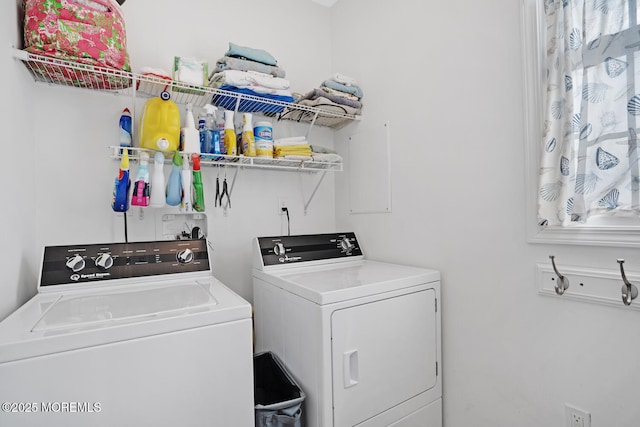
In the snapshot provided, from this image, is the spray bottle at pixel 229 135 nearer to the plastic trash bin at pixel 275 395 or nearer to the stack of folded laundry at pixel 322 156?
the stack of folded laundry at pixel 322 156

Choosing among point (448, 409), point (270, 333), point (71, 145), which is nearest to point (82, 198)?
point (71, 145)

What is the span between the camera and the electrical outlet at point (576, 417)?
4.12 feet

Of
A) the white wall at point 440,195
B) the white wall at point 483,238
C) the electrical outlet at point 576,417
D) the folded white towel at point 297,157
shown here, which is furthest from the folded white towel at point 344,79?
the electrical outlet at point 576,417

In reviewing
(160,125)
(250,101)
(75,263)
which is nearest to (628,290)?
(250,101)

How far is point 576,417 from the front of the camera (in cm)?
128

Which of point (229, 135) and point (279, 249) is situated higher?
point (229, 135)

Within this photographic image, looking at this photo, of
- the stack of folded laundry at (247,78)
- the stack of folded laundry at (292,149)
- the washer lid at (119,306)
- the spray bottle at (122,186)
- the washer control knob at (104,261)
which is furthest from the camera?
the stack of folded laundry at (292,149)

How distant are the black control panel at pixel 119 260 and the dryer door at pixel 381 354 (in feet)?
2.73

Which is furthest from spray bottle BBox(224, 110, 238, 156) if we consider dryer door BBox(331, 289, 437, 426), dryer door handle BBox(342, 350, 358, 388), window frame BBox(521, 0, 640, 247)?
window frame BBox(521, 0, 640, 247)

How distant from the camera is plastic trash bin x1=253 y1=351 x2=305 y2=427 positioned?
1.35 meters

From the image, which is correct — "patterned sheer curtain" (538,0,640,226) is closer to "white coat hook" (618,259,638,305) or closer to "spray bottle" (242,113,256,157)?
"white coat hook" (618,259,638,305)

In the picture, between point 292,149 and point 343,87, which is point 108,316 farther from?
point 343,87

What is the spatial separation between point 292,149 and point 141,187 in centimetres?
89

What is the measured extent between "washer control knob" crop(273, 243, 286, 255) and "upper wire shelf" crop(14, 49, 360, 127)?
2.82ft
